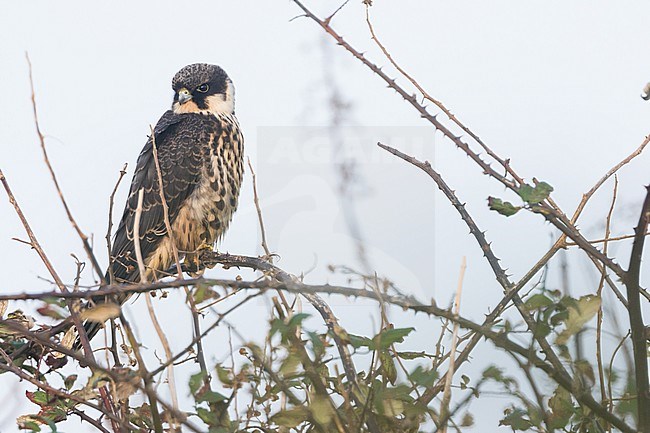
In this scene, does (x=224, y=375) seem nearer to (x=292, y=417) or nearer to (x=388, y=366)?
(x=292, y=417)

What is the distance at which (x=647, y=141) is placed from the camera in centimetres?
185

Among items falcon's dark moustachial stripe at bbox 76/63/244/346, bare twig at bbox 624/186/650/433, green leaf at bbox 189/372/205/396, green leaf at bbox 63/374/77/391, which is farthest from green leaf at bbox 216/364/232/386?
falcon's dark moustachial stripe at bbox 76/63/244/346

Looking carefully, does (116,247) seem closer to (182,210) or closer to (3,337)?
(182,210)

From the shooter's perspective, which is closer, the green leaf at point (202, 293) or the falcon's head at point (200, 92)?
the green leaf at point (202, 293)

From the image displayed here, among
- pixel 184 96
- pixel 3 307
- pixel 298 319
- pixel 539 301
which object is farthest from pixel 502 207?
pixel 184 96

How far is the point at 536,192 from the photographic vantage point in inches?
47.4

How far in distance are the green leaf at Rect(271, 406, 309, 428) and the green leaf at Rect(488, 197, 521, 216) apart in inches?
15.7

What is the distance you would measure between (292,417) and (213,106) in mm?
3993

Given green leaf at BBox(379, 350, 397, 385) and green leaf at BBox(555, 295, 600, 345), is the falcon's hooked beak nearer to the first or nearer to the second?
green leaf at BBox(379, 350, 397, 385)

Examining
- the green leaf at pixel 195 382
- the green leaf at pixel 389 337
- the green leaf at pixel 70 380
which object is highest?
the green leaf at pixel 70 380

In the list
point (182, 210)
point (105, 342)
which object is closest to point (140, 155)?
point (182, 210)

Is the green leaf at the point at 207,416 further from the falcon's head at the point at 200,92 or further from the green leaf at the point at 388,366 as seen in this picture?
the falcon's head at the point at 200,92

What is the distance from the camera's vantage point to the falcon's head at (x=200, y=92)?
4.93 m

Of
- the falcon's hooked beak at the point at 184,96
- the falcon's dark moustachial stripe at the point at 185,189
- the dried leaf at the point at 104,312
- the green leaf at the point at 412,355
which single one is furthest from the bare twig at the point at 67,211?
the falcon's hooked beak at the point at 184,96
